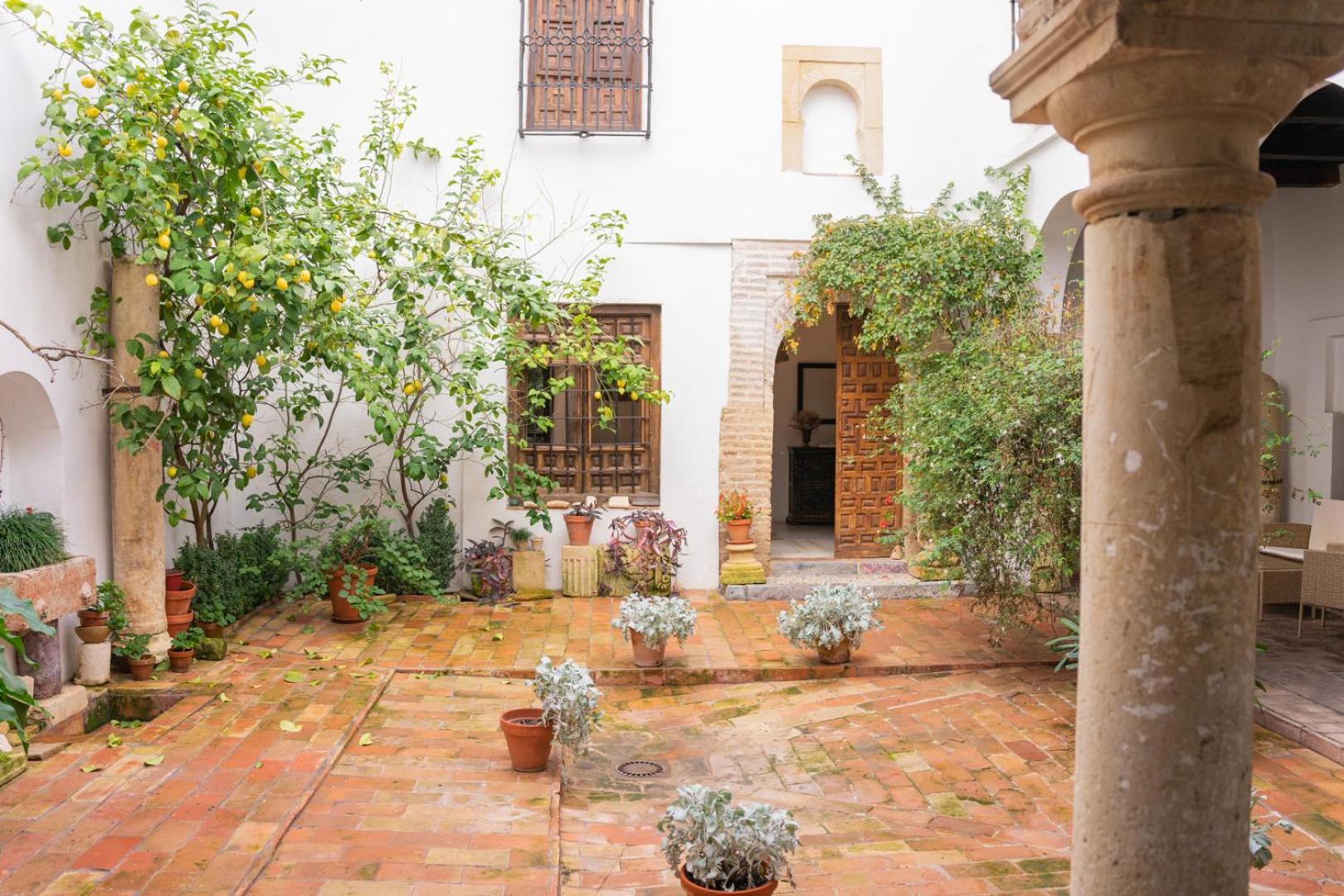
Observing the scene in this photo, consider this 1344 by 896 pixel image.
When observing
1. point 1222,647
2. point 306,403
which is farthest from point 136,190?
point 1222,647

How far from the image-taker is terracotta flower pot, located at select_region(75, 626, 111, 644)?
5.86 meters

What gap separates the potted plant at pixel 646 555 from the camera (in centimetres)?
892

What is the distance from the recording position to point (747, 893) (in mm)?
3406

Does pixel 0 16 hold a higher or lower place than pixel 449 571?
higher

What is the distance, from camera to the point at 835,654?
696cm

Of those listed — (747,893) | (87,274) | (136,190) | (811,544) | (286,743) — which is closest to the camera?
(747,893)

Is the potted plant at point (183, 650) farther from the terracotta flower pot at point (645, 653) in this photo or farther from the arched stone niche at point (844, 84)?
the arched stone niche at point (844, 84)

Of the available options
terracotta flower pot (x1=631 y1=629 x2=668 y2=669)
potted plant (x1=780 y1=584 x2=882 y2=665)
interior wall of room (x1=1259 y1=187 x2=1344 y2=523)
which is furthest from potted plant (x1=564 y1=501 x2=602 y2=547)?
interior wall of room (x1=1259 y1=187 x2=1344 y2=523)

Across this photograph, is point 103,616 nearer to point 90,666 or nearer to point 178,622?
point 90,666

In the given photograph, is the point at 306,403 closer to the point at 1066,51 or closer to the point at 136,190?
the point at 136,190

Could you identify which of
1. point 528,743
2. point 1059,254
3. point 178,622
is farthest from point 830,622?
point 1059,254

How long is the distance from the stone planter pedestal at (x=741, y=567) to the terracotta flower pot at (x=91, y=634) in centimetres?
484

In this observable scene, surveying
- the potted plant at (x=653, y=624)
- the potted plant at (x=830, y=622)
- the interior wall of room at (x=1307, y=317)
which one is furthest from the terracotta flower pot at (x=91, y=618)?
the interior wall of room at (x=1307, y=317)

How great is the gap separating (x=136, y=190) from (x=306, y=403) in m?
2.29
